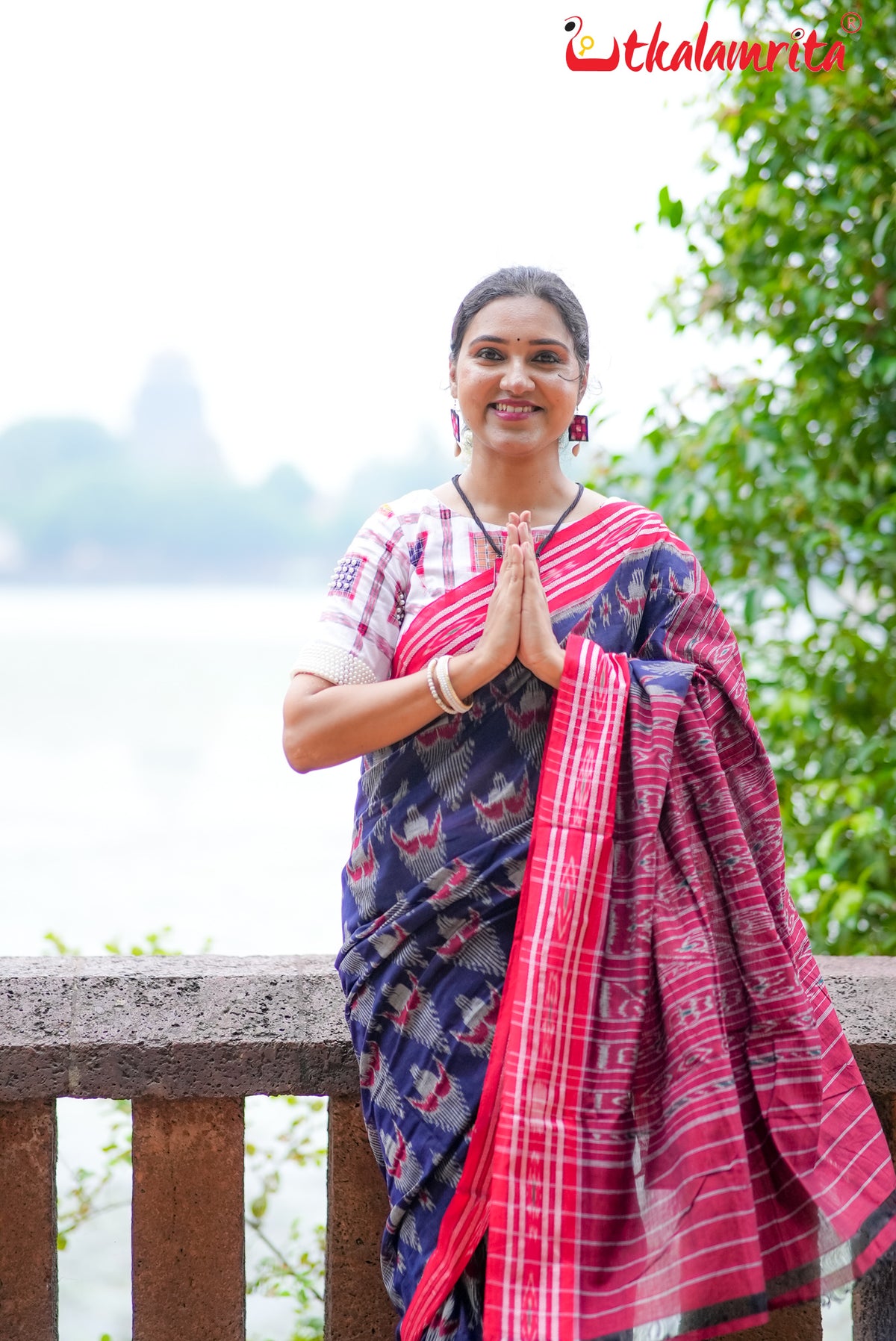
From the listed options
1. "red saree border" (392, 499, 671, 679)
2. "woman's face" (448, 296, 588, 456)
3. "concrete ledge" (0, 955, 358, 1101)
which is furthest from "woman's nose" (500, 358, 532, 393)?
"concrete ledge" (0, 955, 358, 1101)

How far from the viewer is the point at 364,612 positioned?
1670mm

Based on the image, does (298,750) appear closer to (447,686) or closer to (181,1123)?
(447,686)

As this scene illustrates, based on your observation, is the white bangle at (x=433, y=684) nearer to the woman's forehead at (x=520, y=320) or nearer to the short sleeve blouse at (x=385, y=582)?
the short sleeve blouse at (x=385, y=582)

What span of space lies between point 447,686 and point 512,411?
0.42m

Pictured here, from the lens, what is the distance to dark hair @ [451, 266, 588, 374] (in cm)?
169

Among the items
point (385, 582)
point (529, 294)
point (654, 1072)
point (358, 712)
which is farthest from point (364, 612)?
point (654, 1072)

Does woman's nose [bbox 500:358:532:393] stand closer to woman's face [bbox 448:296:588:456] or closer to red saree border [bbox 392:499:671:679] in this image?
woman's face [bbox 448:296:588:456]

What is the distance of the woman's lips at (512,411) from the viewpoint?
5.50 feet

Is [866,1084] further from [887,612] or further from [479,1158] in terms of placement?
[887,612]

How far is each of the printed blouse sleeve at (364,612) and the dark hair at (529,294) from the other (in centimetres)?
31

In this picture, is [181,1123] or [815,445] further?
[815,445]

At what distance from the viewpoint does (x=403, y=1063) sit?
1605 mm

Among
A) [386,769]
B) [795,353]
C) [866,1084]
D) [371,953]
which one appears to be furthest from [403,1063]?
[795,353]

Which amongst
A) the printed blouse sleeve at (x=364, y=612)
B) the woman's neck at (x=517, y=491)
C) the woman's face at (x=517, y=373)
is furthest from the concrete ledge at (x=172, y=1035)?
the woman's face at (x=517, y=373)
